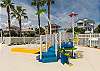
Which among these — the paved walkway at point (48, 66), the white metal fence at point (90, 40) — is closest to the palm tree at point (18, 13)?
the white metal fence at point (90, 40)

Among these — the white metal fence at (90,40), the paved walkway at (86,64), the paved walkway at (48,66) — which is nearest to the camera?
the paved walkway at (86,64)

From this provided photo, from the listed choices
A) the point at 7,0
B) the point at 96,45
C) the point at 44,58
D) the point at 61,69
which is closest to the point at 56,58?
the point at 44,58

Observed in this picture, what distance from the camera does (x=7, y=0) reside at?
50.5m

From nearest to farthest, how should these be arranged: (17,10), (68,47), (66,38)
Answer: (68,47), (66,38), (17,10)

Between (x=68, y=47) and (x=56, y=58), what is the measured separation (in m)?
1.65

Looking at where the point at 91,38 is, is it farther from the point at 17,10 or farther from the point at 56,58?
the point at 17,10

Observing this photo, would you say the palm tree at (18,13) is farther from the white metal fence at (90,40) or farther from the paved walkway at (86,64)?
the paved walkway at (86,64)

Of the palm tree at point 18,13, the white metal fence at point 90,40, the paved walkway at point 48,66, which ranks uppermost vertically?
the palm tree at point 18,13

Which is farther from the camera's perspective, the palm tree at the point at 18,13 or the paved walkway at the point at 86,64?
the palm tree at the point at 18,13

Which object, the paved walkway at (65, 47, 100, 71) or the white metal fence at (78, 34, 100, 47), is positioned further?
the white metal fence at (78, 34, 100, 47)

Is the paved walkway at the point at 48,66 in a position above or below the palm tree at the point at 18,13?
below

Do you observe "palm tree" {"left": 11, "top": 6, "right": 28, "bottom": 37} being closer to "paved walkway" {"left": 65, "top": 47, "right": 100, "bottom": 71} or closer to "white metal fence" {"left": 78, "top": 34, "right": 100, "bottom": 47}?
"white metal fence" {"left": 78, "top": 34, "right": 100, "bottom": 47}

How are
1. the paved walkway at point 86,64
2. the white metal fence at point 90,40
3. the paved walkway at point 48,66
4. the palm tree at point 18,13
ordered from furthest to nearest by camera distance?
the palm tree at point 18,13
the white metal fence at point 90,40
the paved walkway at point 48,66
the paved walkway at point 86,64

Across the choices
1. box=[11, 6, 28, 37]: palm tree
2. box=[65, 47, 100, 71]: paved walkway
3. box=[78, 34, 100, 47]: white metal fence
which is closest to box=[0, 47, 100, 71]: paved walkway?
box=[65, 47, 100, 71]: paved walkway
